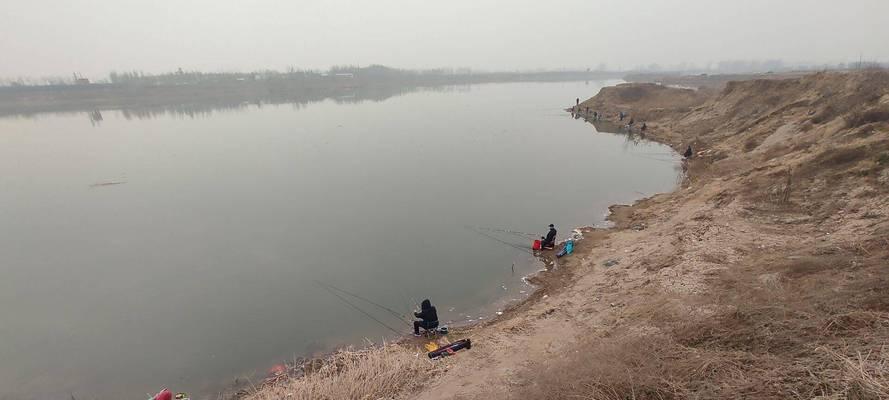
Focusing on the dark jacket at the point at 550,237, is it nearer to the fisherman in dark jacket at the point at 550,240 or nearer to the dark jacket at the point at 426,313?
the fisherman in dark jacket at the point at 550,240

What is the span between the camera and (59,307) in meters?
13.4

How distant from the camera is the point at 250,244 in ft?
57.1

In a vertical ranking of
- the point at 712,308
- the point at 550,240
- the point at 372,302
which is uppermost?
the point at 712,308

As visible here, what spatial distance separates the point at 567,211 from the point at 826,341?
1542 centimetres

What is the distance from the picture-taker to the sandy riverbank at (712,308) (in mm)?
5207

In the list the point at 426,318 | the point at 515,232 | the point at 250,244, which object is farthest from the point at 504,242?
the point at 250,244

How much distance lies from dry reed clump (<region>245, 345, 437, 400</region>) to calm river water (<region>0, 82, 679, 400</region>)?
2430 millimetres

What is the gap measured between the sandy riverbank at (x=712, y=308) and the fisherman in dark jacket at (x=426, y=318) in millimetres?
513

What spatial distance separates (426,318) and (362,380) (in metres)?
3.42

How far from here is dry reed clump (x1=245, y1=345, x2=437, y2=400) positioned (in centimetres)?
756

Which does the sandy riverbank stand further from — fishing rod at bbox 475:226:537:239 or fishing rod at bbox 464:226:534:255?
fishing rod at bbox 475:226:537:239

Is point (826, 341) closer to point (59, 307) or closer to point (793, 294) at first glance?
point (793, 294)

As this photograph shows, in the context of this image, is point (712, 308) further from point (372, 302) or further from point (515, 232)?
point (515, 232)

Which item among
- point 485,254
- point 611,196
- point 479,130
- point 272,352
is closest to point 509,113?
point 479,130
